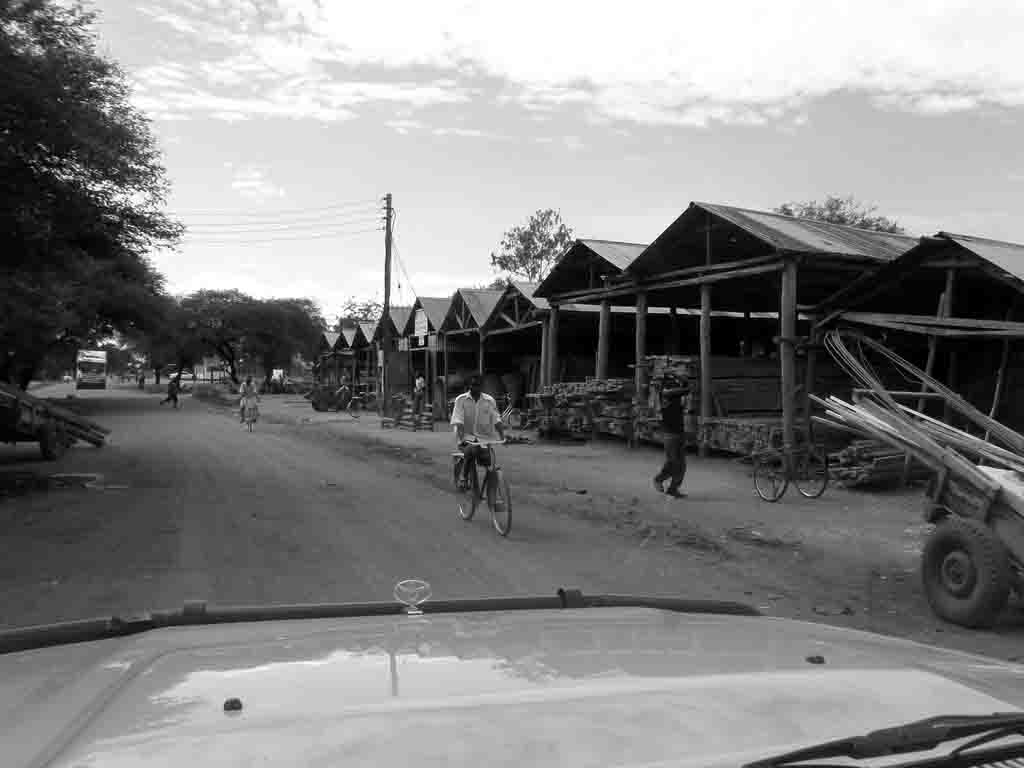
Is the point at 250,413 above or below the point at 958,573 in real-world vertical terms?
below

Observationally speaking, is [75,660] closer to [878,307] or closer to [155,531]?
[155,531]

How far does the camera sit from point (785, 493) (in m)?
13.6

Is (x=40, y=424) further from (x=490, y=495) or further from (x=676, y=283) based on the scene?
(x=676, y=283)

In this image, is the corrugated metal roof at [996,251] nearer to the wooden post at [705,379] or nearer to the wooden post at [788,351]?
the wooden post at [788,351]

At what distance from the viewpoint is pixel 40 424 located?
17219mm

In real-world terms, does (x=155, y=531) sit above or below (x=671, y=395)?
below

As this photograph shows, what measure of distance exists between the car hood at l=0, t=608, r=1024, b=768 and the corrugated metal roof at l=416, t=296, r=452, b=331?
3341 cm

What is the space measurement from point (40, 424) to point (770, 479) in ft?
46.5

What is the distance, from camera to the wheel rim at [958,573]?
653 centimetres

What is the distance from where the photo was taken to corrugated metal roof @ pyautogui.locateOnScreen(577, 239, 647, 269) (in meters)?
21.3

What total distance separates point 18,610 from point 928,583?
7096 mm

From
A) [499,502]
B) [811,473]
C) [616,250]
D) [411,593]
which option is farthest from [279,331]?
[411,593]

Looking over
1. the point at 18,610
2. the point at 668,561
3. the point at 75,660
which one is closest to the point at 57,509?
the point at 18,610

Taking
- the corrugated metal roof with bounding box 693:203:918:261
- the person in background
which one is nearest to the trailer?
the person in background
